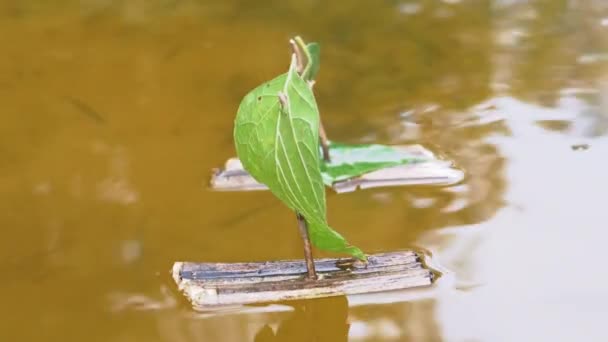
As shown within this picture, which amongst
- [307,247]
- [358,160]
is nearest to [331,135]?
[358,160]

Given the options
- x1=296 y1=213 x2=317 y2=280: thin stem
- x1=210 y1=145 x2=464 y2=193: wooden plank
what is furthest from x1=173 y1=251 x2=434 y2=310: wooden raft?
x1=210 y1=145 x2=464 y2=193: wooden plank

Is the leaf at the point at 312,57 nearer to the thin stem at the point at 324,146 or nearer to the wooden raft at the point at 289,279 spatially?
the thin stem at the point at 324,146

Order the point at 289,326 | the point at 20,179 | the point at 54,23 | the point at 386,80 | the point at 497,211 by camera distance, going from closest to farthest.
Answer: the point at 289,326 → the point at 497,211 → the point at 20,179 → the point at 386,80 → the point at 54,23

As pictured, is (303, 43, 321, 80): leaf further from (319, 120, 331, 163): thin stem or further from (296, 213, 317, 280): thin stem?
(296, 213, 317, 280): thin stem

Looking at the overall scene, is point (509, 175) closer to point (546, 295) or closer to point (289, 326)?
point (546, 295)

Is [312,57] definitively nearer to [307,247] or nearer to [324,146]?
[324,146]

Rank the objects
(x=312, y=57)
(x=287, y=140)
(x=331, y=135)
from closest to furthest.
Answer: (x=287, y=140), (x=312, y=57), (x=331, y=135)

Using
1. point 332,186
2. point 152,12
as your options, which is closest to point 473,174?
point 332,186
